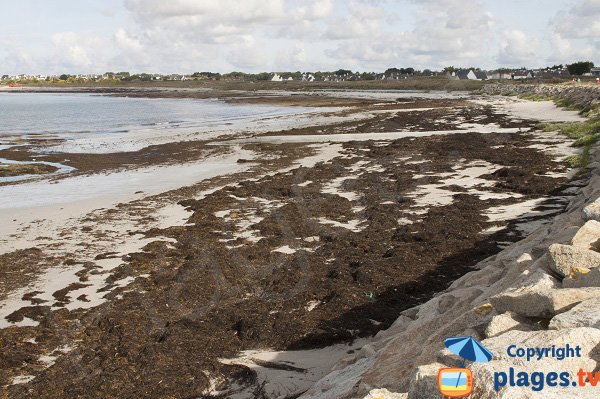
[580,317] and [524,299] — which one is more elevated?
[580,317]

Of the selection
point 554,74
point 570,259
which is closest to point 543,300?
point 570,259

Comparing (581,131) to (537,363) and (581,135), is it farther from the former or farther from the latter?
(537,363)

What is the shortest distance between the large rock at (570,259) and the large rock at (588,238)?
1.57 feet

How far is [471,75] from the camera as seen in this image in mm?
148375

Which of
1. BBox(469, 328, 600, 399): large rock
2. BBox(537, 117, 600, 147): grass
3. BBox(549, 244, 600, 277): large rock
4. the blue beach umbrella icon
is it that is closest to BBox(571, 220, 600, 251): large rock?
BBox(549, 244, 600, 277): large rock

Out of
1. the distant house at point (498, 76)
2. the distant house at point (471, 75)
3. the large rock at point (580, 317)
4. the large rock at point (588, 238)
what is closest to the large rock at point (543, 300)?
the large rock at point (580, 317)

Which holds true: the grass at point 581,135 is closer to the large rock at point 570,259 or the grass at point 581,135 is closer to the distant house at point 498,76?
the large rock at point 570,259

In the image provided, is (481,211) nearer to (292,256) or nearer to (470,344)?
(292,256)

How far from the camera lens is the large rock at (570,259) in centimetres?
542

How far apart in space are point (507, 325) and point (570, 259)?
61.1 inches

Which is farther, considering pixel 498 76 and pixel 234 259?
pixel 498 76

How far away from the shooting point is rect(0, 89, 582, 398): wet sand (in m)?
6.95

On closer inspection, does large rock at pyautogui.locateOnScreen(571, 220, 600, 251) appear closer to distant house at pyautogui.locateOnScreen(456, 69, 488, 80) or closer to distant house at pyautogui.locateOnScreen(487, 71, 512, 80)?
distant house at pyautogui.locateOnScreen(456, 69, 488, 80)

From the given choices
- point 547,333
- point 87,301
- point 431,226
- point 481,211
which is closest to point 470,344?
point 547,333
